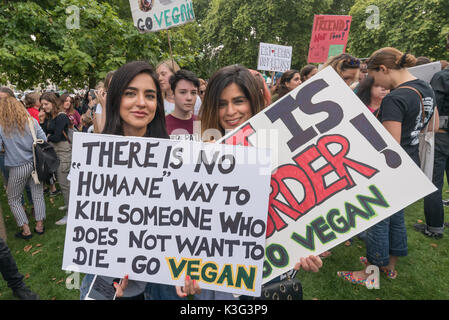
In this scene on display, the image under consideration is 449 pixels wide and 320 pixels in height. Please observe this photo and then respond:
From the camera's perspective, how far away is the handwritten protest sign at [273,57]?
689 cm

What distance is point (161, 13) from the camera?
3.91 meters

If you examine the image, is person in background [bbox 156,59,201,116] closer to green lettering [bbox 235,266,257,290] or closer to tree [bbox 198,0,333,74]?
green lettering [bbox 235,266,257,290]

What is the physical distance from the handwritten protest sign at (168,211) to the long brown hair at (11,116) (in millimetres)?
3185

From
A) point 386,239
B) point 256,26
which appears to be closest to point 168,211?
point 386,239

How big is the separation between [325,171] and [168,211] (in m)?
0.83

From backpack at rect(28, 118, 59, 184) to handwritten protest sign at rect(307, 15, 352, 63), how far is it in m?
5.44

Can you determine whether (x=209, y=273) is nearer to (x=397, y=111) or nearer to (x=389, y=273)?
(x=397, y=111)

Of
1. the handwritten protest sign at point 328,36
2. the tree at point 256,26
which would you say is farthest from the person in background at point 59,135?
the tree at point 256,26

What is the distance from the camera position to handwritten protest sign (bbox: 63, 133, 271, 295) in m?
1.33

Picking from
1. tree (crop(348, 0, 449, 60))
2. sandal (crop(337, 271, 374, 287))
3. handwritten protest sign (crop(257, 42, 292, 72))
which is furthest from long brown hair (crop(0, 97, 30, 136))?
tree (crop(348, 0, 449, 60))

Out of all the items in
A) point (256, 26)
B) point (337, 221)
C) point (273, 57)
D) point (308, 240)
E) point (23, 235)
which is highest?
point (256, 26)

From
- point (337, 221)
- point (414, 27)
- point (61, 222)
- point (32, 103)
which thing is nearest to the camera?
point (337, 221)

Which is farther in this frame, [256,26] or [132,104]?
[256,26]

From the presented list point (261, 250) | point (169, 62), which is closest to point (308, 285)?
point (261, 250)
